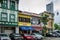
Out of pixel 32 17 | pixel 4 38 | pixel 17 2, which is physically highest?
pixel 17 2

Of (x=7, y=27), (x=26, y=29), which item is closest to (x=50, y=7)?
(x=26, y=29)

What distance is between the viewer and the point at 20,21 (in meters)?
50.4

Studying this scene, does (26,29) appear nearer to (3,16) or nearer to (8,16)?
(8,16)

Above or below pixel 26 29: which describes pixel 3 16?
above

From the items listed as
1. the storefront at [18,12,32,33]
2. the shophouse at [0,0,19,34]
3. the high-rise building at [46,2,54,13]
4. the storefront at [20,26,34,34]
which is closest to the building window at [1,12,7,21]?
the shophouse at [0,0,19,34]

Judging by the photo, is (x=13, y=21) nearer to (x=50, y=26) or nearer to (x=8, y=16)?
(x=8, y=16)

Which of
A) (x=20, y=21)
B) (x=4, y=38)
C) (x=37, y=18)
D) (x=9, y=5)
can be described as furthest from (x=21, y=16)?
(x=4, y=38)

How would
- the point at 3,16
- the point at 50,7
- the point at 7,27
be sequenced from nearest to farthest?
the point at 3,16
the point at 7,27
the point at 50,7

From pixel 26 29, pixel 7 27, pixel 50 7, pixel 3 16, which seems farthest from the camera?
pixel 50 7

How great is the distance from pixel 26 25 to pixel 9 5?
8088 mm

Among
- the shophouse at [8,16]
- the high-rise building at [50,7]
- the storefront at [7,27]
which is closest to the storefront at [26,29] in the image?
the shophouse at [8,16]

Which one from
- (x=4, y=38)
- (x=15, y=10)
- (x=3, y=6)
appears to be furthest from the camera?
(x=15, y=10)

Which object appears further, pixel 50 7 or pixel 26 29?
pixel 50 7

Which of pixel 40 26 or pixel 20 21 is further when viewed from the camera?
pixel 40 26
